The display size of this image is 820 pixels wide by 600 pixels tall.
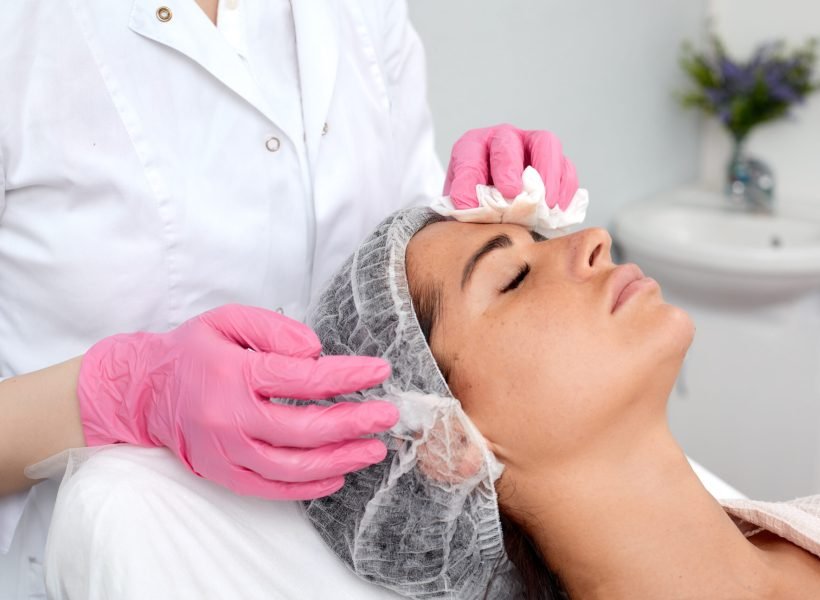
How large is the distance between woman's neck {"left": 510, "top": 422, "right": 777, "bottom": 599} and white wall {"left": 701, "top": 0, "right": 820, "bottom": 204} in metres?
1.78

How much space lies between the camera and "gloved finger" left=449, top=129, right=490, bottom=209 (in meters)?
1.23

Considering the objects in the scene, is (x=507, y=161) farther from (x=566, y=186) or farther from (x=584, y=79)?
(x=584, y=79)

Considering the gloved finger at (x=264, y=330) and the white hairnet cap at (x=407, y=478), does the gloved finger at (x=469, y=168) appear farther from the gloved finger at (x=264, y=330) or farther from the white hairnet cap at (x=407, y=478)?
the gloved finger at (x=264, y=330)

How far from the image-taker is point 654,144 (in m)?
2.59

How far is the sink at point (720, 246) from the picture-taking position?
2111mm

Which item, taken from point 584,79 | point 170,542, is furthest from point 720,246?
point 170,542

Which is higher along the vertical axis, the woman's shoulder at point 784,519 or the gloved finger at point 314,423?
the gloved finger at point 314,423

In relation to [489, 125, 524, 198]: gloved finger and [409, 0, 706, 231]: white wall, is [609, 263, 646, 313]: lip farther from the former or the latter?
[409, 0, 706, 231]: white wall

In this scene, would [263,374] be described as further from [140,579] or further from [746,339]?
[746,339]

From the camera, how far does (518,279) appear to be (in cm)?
109

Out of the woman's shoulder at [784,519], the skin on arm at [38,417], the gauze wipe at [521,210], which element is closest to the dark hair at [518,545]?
the gauze wipe at [521,210]

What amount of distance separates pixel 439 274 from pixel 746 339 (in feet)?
4.97

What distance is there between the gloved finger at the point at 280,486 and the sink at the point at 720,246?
58.4 inches

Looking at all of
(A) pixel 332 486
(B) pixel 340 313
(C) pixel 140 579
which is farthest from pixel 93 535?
(B) pixel 340 313
